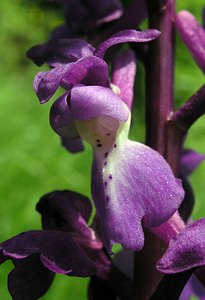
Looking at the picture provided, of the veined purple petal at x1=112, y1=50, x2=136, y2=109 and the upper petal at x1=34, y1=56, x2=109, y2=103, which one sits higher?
the upper petal at x1=34, y1=56, x2=109, y2=103

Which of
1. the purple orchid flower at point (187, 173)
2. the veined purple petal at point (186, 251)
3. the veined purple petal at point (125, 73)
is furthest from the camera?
the purple orchid flower at point (187, 173)

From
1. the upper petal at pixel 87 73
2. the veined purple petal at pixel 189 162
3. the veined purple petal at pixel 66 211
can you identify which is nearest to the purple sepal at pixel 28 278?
the veined purple petal at pixel 66 211

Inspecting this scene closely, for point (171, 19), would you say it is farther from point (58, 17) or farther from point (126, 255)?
point (58, 17)

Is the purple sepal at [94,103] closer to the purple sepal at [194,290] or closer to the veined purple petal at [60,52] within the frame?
the veined purple petal at [60,52]

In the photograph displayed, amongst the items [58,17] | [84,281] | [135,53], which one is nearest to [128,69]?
[135,53]

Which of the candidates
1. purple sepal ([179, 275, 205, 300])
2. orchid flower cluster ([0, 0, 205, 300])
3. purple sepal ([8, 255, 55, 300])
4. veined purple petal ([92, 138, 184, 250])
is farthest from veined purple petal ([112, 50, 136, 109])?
purple sepal ([179, 275, 205, 300])

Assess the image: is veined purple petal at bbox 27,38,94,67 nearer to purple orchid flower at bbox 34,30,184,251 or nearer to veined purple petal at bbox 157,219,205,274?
purple orchid flower at bbox 34,30,184,251
